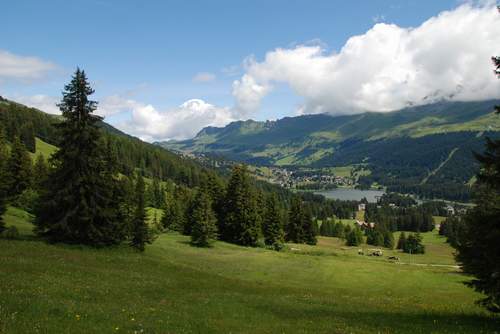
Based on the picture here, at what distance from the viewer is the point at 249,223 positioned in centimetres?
7794

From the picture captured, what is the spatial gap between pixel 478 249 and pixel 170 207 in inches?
3518

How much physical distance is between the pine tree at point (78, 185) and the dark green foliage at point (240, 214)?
36532 millimetres

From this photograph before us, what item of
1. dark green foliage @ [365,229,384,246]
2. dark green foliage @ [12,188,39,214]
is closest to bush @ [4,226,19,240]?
dark green foliage @ [12,188,39,214]

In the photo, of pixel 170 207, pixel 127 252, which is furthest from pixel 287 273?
pixel 170 207

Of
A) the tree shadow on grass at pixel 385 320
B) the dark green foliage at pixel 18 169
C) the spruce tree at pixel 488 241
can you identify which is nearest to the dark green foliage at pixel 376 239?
A: the dark green foliage at pixel 18 169

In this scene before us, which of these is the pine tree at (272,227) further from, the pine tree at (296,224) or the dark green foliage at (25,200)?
the dark green foliage at (25,200)

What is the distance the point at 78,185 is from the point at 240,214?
40.5 meters

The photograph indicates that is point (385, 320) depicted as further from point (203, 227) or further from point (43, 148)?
point (43, 148)

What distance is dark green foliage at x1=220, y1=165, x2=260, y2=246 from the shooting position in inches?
3051

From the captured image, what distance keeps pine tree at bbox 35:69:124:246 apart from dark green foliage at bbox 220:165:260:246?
1438 inches

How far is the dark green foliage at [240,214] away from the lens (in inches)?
3051

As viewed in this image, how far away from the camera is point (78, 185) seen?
41.3m

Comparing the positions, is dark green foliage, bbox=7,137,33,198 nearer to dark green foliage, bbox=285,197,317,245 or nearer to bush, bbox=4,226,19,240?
bush, bbox=4,226,19,240

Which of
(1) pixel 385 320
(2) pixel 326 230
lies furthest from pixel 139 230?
(2) pixel 326 230
